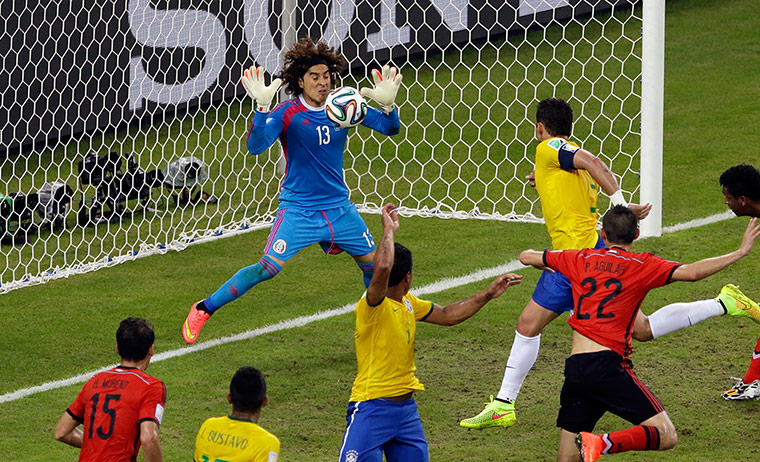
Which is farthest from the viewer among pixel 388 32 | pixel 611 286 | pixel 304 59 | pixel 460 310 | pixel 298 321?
pixel 388 32

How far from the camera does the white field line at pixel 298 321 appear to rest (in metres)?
8.51

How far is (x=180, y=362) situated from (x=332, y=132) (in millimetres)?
2339

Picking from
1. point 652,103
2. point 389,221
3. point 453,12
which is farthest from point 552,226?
point 453,12

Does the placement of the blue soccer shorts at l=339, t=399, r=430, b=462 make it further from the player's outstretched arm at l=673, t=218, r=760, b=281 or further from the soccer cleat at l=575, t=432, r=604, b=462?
the player's outstretched arm at l=673, t=218, r=760, b=281

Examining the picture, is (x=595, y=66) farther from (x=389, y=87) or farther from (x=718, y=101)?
(x=389, y=87)

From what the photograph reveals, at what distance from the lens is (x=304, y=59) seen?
313 inches

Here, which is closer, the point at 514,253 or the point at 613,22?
the point at 514,253

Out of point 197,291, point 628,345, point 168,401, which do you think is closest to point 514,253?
point 197,291

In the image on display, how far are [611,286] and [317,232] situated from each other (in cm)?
252

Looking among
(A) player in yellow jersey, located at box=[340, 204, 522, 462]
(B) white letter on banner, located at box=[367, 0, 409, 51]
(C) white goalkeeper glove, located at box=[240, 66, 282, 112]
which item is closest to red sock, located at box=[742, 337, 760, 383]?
(A) player in yellow jersey, located at box=[340, 204, 522, 462]

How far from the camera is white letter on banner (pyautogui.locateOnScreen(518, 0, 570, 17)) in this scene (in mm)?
12875

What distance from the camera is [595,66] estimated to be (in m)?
13.3

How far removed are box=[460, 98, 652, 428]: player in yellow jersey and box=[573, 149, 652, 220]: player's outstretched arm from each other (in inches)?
4.7

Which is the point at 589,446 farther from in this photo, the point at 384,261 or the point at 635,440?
the point at 384,261
